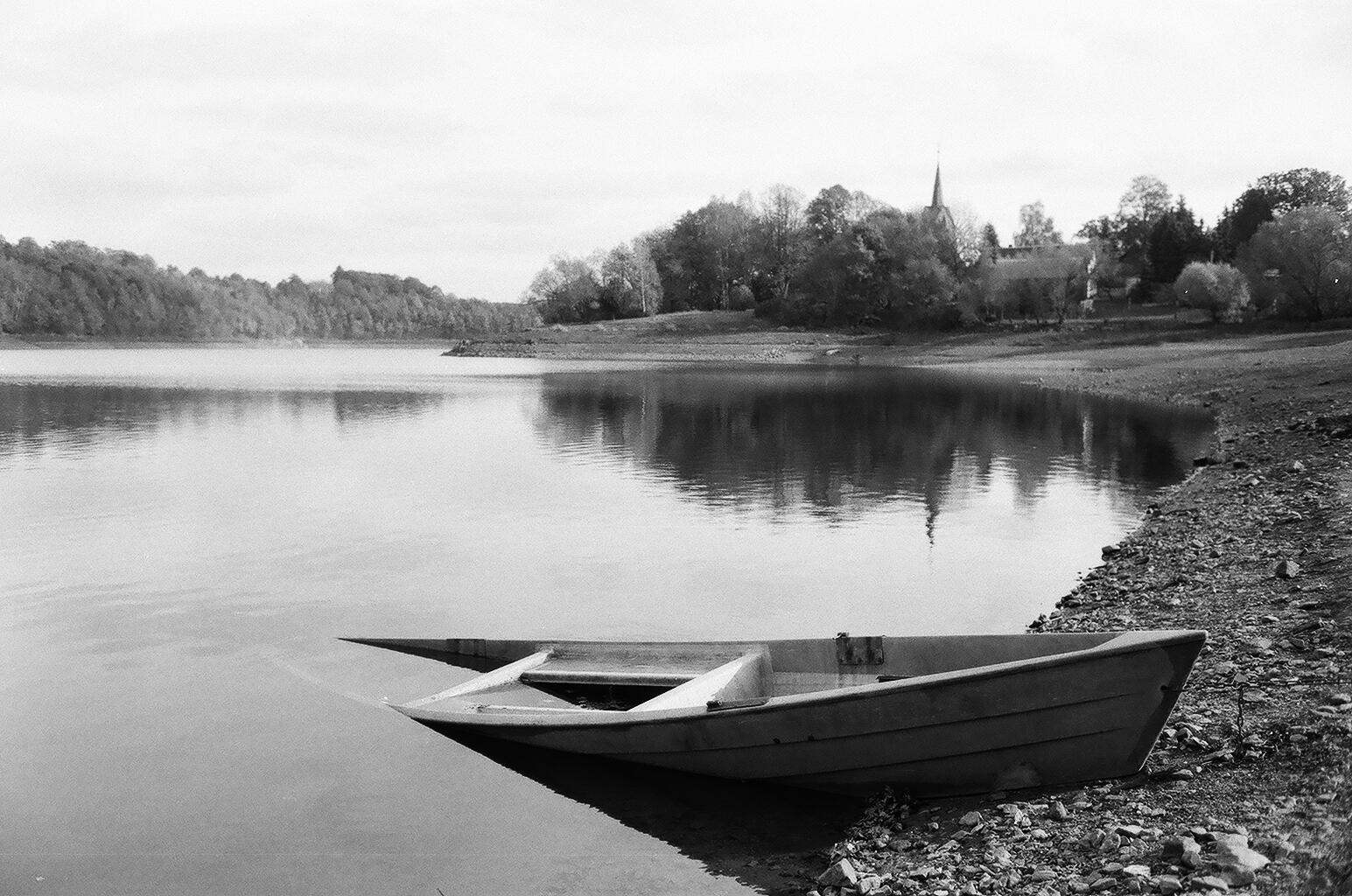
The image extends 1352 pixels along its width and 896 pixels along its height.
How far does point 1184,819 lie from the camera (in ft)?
29.9

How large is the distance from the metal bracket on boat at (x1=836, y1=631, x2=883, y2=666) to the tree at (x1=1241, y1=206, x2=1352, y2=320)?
9031 centimetres

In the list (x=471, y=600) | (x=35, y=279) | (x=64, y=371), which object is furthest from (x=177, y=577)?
(x=35, y=279)

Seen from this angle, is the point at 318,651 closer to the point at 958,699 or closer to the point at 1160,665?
the point at 958,699

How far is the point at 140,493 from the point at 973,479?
24.6 m

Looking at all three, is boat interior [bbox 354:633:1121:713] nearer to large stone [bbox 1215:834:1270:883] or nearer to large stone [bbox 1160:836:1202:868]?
large stone [bbox 1160:836:1202:868]

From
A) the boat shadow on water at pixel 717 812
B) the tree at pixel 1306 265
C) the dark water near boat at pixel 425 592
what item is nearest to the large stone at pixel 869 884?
the boat shadow on water at pixel 717 812

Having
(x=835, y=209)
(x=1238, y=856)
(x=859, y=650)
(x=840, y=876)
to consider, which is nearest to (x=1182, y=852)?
(x=1238, y=856)

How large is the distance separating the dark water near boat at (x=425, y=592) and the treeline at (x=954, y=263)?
51.3 meters

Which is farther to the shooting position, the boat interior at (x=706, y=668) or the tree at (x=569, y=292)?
the tree at (x=569, y=292)

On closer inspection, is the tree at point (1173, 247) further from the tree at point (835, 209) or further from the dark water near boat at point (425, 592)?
the dark water near boat at point (425, 592)

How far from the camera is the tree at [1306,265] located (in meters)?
88.4

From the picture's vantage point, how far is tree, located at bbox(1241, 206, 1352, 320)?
8844 centimetres

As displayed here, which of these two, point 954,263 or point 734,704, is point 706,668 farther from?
point 954,263

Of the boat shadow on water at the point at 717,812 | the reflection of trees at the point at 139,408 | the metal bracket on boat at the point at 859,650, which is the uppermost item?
the reflection of trees at the point at 139,408
